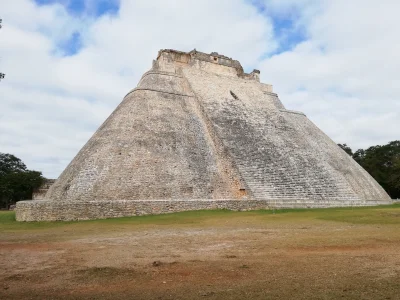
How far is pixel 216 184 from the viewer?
1788cm

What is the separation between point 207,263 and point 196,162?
492 inches

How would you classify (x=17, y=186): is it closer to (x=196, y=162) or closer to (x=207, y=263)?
(x=196, y=162)

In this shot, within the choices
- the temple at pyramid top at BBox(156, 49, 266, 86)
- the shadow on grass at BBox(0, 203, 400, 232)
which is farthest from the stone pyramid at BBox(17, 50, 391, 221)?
the temple at pyramid top at BBox(156, 49, 266, 86)

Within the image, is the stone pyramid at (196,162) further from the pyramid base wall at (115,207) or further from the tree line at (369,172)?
the tree line at (369,172)

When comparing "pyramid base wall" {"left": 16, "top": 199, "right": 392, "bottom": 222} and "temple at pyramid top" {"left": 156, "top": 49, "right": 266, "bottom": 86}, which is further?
"temple at pyramid top" {"left": 156, "top": 49, "right": 266, "bottom": 86}

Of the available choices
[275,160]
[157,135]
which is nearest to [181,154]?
[157,135]

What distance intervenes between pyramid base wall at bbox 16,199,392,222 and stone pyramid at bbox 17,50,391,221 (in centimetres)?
4

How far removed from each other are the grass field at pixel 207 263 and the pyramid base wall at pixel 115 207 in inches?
142

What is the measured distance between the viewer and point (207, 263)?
6.14m

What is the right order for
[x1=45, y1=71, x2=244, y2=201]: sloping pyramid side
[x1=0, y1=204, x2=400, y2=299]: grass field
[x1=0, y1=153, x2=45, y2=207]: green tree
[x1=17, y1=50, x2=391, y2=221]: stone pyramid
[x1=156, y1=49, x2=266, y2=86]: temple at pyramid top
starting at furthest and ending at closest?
1. [x1=0, y1=153, x2=45, y2=207]: green tree
2. [x1=156, y1=49, x2=266, y2=86]: temple at pyramid top
3. [x1=45, y1=71, x2=244, y2=201]: sloping pyramid side
4. [x1=17, y1=50, x2=391, y2=221]: stone pyramid
5. [x1=0, y1=204, x2=400, y2=299]: grass field

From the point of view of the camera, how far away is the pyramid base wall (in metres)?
14.4

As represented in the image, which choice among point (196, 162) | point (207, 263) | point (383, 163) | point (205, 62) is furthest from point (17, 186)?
point (383, 163)

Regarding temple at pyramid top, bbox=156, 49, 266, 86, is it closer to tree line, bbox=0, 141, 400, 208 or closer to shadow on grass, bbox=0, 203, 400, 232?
shadow on grass, bbox=0, 203, 400, 232

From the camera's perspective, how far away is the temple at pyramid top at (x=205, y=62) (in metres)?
26.9
